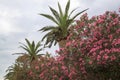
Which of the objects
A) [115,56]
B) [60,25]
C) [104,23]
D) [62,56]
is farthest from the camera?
[60,25]

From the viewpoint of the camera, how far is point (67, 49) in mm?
24672

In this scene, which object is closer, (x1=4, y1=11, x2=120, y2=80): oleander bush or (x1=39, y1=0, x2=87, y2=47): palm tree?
(x1=4, y1=11, x2=120, y2=80): oleander bush

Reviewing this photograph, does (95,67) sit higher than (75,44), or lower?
lower

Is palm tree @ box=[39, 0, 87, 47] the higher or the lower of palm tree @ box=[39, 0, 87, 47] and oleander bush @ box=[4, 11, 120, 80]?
the higher

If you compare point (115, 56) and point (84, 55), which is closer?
point (115, 56)

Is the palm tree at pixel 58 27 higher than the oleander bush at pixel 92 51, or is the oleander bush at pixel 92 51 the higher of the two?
the palm tree at pixel 58 27

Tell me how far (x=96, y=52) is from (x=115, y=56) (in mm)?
1396

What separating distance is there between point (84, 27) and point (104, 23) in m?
1.77

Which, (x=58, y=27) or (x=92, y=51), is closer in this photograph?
(x=92, y=51)

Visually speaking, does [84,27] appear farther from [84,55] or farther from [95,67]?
[95,67]

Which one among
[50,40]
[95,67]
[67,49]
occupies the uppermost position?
[50,40]

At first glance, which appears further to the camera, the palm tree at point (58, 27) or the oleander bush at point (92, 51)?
the palm tree at point (58, 27)

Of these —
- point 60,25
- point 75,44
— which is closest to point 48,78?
point 75,44

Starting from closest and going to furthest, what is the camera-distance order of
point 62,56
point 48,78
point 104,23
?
point 104,23 < point 62,56 < point 48,78
